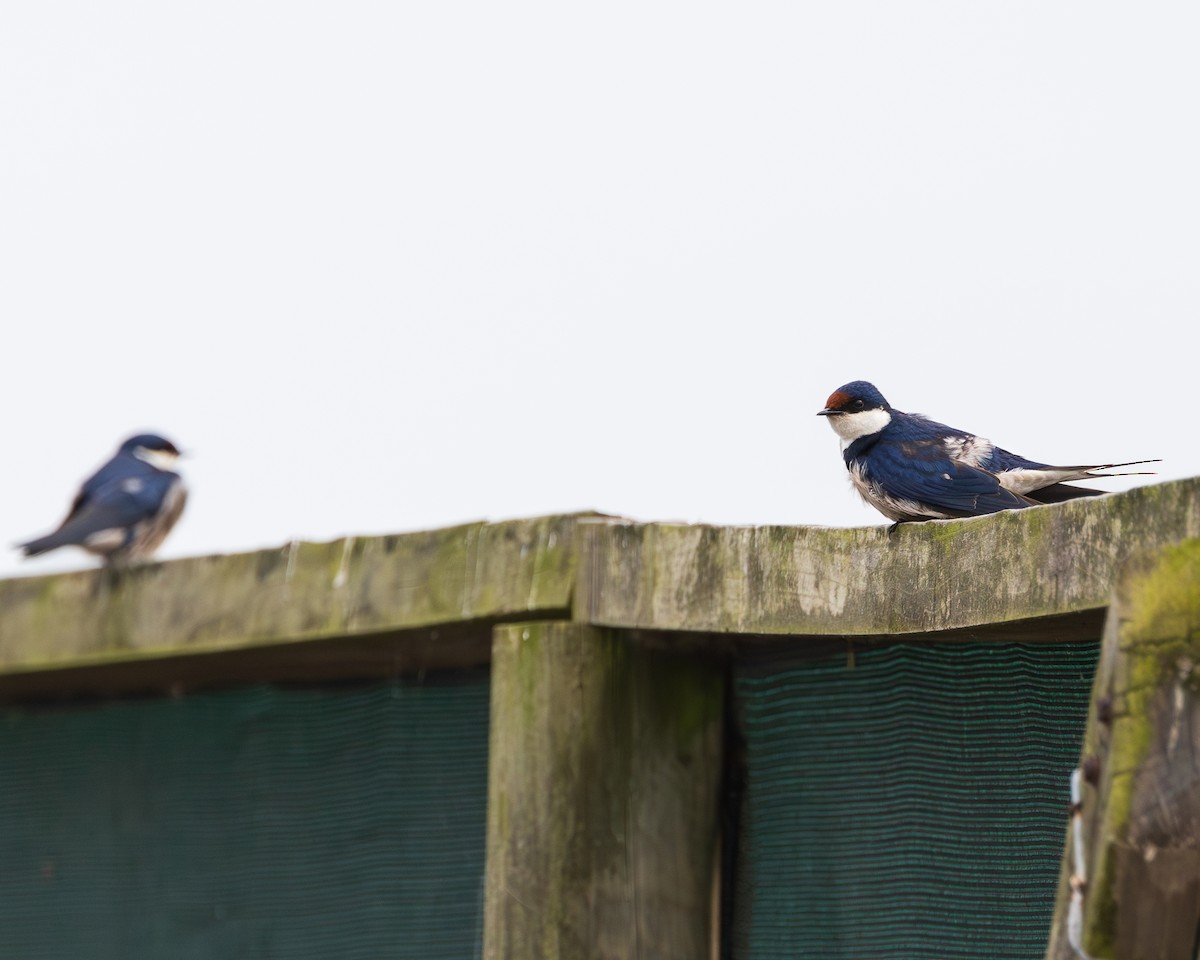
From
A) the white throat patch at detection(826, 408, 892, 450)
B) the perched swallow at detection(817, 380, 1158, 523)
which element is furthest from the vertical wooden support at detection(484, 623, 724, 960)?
the white throat patch at detection(826, 408, 892, 450)

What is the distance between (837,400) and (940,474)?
854mm

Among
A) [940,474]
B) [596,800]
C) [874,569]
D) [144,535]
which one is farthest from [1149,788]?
[144,535]

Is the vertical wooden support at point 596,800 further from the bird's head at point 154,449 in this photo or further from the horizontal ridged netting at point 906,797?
the bird's head at point 154,449

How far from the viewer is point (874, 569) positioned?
2807 millimetres

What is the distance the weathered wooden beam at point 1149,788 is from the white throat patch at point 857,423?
283 cm

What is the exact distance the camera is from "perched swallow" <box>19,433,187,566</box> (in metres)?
5.46

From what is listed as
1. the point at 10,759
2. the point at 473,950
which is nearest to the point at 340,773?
the point at 473,950

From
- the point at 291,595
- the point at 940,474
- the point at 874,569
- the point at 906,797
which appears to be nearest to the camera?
the point at 874,569

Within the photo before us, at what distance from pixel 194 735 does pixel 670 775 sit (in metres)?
1.51

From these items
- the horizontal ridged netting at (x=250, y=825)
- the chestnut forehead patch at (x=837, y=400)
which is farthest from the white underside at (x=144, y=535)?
the chestnut forehead patch at (x=837, y=400)

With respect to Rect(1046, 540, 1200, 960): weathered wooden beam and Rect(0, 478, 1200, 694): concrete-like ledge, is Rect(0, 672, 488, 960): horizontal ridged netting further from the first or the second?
Rect(1046, 540, 1200, 960): weathered wooden beam

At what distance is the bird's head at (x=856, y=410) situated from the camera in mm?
4727

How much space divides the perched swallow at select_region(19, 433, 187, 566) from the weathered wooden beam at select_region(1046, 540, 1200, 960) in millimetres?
3967

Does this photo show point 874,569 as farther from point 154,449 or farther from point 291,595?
point 154,449
